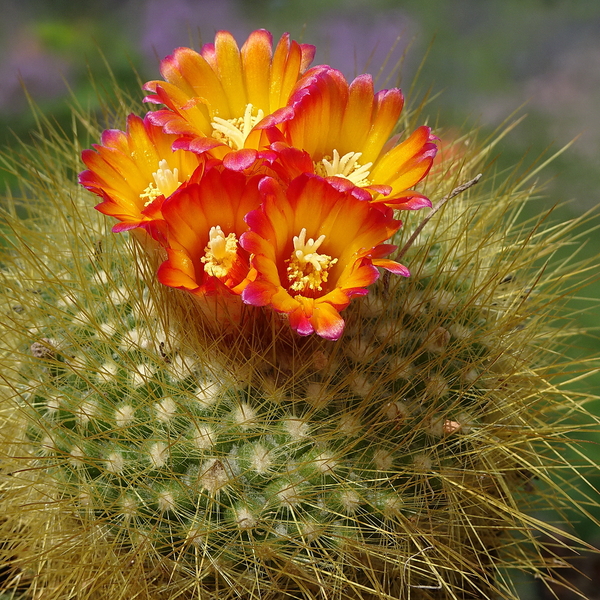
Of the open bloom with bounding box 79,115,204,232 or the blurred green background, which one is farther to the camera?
the blurred green background

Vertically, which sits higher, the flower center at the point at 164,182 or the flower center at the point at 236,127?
the flower center at the point at 236,127

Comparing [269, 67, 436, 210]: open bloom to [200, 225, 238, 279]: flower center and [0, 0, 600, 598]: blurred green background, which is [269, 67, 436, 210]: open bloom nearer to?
[200, 225, 238, 279]: flower center

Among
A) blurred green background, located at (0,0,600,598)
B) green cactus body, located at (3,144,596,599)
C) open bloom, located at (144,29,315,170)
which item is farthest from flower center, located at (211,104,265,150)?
blurred green background, located at (0,0,600,598)

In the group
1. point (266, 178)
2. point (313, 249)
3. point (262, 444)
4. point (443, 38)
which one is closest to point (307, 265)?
point (313, 249)

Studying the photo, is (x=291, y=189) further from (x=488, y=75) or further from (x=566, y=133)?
(x=488, y=75)

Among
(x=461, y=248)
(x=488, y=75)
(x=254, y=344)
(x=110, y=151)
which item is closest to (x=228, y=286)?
(x=254, y=344)

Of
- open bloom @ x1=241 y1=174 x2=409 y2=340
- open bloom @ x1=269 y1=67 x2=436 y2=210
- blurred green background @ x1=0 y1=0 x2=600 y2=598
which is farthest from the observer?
blurred green background @ x1=0 y1=0 x2=600 y2=598

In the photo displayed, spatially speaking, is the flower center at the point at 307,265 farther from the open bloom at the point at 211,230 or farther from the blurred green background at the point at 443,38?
the blurred green background at the point at 443,38

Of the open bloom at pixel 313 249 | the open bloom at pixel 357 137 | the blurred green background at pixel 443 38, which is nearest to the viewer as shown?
the open bloom at pixel 313 249

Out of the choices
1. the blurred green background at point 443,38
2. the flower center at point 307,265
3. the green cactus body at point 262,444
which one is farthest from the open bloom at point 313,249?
the blurred green background at point 443,38
